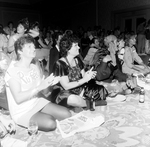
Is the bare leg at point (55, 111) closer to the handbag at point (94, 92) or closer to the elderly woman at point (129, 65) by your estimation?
the handbag at point (94, 92)

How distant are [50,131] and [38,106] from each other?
0.32 m

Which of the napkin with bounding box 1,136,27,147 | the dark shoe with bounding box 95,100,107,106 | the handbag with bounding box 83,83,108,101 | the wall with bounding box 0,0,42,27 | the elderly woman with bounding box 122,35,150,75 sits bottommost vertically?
the napkin with bounding box 1,136,27,147

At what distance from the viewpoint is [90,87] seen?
114 inches

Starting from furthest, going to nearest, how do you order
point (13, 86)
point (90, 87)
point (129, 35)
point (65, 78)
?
1. point (129, 35)
2. point (90, 87)
3. point (65, 78)
4. point (13, 86)

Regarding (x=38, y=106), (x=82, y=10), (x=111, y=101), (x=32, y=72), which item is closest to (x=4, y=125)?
(x=38, y=106)

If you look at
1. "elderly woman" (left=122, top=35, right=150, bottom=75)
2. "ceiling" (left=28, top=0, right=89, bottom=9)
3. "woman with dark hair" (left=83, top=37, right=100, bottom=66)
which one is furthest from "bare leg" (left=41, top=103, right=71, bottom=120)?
"ceiling" (left=28, top=0, right=89, bottom=9)

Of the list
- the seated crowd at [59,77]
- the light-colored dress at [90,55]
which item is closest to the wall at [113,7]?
the seated crowd at [59,77]

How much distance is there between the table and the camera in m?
1.91

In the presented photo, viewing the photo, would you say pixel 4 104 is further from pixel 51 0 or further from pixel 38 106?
pixel 51 0

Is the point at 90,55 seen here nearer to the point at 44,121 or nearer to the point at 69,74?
the point at 69,74

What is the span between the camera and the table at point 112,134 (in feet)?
6.26

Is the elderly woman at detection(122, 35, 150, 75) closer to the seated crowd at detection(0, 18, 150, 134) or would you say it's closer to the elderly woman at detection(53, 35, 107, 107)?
the seated crowd at detection(0, 18, 150, 134)

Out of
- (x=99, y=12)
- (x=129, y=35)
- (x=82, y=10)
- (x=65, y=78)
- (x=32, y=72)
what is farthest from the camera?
(x=82, y=10)

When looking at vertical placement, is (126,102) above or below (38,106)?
below
